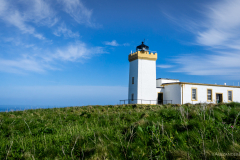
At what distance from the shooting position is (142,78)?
1133 inches

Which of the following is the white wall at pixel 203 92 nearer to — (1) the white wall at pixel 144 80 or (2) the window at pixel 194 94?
(2) the window at pixel 194 94

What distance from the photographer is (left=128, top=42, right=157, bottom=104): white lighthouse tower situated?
28469 mm

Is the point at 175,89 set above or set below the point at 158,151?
above

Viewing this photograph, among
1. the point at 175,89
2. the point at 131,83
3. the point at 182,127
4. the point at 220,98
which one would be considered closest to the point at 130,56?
the point at 131,83

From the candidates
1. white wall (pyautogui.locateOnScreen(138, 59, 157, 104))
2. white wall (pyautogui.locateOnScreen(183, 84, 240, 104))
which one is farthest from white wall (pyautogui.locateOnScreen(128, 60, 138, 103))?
white wall (pyautogui.locateOnScreen(183, 84, 240, 104))

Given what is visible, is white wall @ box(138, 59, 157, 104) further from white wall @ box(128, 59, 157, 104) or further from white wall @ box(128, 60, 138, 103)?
white wall @ box(128, 60, 138, 103)

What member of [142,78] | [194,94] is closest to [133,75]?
[142,78]

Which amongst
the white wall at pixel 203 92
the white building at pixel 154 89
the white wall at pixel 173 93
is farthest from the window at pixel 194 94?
the white wall at pixel 173 93

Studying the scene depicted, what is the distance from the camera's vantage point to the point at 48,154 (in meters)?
4.20

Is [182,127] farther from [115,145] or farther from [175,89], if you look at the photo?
[175,89]

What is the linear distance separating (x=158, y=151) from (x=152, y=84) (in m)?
25.8

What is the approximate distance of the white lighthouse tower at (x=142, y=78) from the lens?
93.4 ft

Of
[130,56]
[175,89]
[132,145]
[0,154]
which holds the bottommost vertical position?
[0,154]

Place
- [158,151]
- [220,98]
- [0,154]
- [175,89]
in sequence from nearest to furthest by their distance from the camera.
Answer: [158,151], [0,154], [175,89], [220,98]
